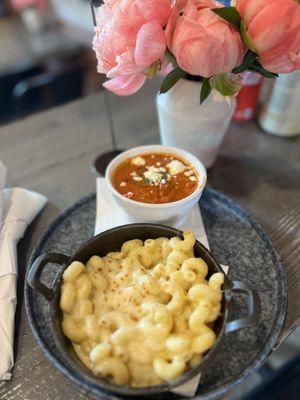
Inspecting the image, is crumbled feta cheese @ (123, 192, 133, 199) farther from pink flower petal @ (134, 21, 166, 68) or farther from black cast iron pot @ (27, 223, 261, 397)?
pink flower petal @ (134, 21, 166, 68)

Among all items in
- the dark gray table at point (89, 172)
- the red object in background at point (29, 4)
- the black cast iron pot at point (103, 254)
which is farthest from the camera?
the red object in background at point (29, 4)

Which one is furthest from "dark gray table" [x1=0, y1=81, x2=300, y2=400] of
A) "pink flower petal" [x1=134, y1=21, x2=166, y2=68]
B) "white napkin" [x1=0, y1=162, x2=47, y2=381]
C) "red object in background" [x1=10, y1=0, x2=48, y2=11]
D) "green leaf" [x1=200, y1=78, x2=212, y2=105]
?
"red object in background" [x1=10, y1=0, x2=48, y2=11]

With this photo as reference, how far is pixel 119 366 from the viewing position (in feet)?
1.56

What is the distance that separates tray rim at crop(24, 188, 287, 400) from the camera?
0.49m

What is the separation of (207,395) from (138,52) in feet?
1.80

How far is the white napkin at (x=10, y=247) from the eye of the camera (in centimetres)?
56

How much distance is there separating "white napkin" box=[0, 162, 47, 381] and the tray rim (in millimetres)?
30

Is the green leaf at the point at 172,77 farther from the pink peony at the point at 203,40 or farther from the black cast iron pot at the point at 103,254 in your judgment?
the black cast iron pot at the point at 103,254

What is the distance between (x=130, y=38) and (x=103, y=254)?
389 mm

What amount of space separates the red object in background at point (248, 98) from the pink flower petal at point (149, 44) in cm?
41

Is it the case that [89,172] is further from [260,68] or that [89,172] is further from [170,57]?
[260,68]

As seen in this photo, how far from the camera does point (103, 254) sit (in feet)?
2.11

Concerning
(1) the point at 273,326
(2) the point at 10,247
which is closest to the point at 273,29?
(1) the point at 273,326

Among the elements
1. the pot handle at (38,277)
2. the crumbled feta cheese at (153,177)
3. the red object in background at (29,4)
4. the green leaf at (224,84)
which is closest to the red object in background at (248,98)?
the green leaf at (224,84)
